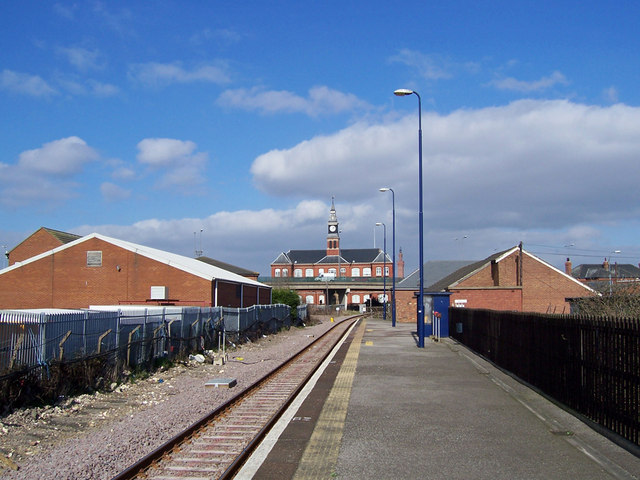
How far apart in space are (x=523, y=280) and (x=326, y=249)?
104 meters

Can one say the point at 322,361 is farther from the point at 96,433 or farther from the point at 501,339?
the point at 96,433

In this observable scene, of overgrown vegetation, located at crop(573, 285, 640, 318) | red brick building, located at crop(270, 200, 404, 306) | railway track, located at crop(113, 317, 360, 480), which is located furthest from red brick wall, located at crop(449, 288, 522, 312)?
red brick building, located at crop(270, 200, 404, 306)

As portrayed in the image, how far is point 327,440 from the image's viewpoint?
29.2 ft

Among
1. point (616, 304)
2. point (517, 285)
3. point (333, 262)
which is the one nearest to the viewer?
point (616, 304)

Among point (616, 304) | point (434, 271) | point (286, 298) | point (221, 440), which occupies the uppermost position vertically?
point (434, 271)

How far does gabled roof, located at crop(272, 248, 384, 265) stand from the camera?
14875cm

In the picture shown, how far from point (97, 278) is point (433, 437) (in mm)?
35754

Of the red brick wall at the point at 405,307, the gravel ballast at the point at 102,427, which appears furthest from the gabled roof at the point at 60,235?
the gravel ballast at the point at 102,427

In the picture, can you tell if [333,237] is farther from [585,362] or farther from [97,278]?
[585,362]

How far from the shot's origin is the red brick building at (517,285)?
4851 centimetres

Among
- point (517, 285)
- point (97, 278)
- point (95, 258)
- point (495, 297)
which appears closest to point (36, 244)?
point (95, 258)

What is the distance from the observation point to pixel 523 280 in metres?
50.1

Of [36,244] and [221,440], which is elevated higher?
[36,244]

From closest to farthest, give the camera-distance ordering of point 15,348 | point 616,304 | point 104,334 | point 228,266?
point 15,348 < point 104,334 < point 616,304 < point 228,266
